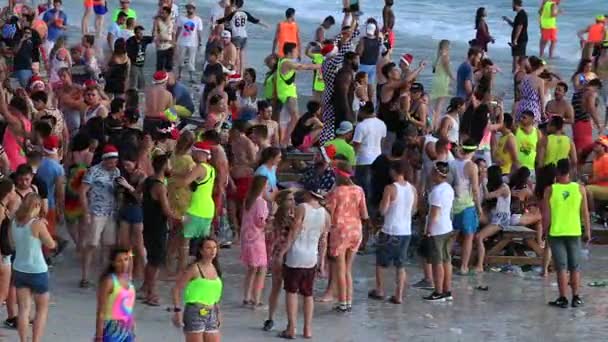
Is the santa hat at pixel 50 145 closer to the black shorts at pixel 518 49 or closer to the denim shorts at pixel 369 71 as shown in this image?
the denim shorts at pixel 369 71

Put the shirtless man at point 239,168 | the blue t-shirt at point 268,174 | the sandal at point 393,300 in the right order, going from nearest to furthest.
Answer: the blue t-shirt at point 268,174
the sandal at point 393,300
the shirtless man at point 239,168

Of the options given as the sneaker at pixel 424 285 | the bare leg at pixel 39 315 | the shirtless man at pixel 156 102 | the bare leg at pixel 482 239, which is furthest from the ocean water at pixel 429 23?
the bare leg at pixel 39 315

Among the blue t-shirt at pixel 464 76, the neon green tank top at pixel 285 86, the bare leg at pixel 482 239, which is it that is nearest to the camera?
the bare leg at pixel 482 239

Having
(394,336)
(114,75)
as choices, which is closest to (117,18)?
(114,75)

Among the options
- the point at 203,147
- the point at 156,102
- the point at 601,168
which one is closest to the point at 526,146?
the point at 601,168

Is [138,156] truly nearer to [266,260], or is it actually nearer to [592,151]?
[266,260]

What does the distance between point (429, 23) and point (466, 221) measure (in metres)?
27.6

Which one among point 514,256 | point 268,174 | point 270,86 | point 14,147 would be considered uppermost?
point 270,86

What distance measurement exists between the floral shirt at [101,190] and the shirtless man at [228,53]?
27.7 feet

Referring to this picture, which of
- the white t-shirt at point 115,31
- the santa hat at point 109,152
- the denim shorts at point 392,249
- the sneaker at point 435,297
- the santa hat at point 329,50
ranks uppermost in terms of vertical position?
the white t-shirt at point 115,31

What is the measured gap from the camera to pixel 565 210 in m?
15.1

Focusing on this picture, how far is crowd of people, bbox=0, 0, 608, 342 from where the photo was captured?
13.4 m

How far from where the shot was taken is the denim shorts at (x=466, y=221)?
52.3ft

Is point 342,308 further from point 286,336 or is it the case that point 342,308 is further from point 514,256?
point 514,256
